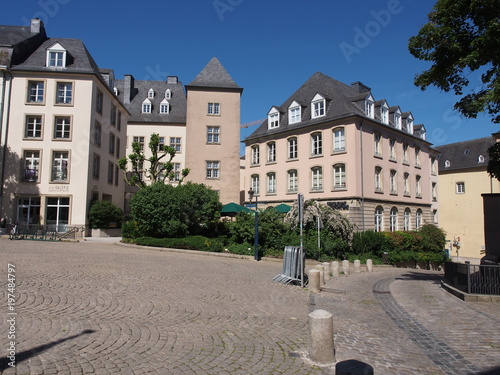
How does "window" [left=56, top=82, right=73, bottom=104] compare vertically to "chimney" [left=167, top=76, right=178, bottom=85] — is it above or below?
below

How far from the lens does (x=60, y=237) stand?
933 inches

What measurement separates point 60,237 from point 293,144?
2154 centimetres

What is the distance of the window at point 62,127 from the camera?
28672mm

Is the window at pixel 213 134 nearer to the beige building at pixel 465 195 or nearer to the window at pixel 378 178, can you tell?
the window at pixel 378 178

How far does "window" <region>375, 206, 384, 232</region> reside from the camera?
3146 centimetres

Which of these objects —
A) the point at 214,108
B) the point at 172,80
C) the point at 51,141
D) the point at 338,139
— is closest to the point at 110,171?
the point at 51,141

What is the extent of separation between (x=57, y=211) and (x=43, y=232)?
18.9 ft

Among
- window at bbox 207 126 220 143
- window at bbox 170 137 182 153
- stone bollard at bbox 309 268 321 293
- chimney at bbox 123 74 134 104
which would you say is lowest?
stone bollard at bbox 309 268 321 293

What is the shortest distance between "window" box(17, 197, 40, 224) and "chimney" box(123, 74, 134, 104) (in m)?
22.2

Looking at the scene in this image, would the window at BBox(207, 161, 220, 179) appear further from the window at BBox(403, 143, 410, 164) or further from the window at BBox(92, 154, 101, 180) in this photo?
the window at BBox(403, 143, 410, 164)

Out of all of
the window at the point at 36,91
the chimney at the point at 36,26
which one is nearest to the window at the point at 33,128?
the window at the point at 36,91

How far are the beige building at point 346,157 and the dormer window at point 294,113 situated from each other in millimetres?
97

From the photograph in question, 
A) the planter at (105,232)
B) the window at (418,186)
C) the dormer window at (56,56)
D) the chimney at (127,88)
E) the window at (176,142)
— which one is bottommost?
the planter at (105,232)

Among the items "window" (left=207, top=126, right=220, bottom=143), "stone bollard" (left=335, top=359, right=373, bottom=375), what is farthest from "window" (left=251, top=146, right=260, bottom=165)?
"stone bollard" (left=335, top=359, right=373, bottom=375)
